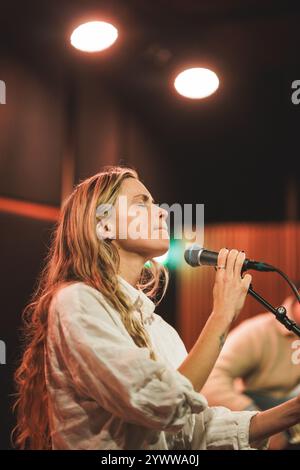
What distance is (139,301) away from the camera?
1486 mm

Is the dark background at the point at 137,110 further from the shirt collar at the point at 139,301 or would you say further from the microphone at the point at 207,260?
the microphone at the point at 207,260

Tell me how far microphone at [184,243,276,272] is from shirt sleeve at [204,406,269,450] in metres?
0.43

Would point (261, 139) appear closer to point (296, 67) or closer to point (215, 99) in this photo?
point (215, 99)

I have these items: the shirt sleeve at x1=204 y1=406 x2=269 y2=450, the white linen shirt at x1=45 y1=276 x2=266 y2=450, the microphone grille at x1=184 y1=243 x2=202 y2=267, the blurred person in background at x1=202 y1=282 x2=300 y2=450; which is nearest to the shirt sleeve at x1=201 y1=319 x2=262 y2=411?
the blurred person in background at x1=202 y1=282 x2=300 y2=450

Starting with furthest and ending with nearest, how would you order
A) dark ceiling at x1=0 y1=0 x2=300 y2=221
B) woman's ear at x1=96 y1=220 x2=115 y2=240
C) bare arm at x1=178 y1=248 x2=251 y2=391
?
1. dark ceiling at x1=0 y1=0 x2=300 y2=221
2. woman's ear at x1=96 y1=220 x2=115 y2=240
3. bare arm at x1=178 y1=248 x2=251 y2=391

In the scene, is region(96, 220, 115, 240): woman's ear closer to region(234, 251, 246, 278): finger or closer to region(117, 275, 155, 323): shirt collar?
region(117, 275, 155, 323): shirt collar

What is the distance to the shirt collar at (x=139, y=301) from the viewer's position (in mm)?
1469

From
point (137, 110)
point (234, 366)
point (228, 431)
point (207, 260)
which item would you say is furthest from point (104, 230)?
point (137, 110)

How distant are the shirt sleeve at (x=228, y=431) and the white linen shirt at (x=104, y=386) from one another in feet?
0.29

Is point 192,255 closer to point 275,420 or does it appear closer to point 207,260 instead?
point 207,260

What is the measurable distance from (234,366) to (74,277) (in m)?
1.52

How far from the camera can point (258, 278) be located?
464 cm

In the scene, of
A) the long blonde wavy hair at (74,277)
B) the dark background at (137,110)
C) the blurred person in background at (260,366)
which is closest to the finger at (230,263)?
the long blonde wavy hair at (74,277)

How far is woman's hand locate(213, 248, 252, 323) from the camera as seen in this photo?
133 centimetres
